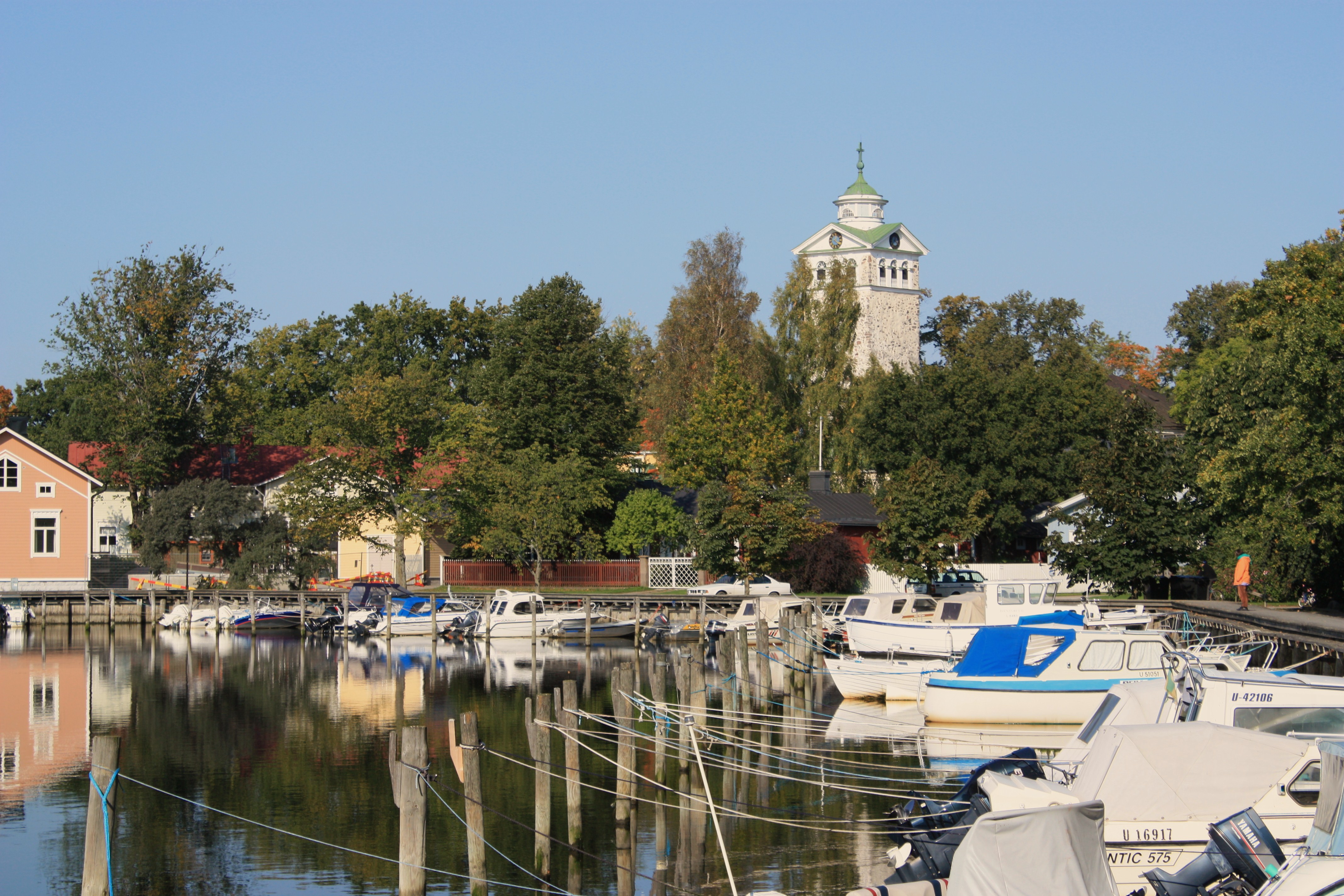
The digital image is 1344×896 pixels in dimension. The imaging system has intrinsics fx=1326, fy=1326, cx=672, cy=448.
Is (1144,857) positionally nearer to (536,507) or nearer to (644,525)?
(536,507)

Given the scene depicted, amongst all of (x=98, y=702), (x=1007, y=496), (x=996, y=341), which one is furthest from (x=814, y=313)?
(x=98, y=702)

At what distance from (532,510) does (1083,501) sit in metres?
24.3

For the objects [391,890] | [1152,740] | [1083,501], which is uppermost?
[1083,501]

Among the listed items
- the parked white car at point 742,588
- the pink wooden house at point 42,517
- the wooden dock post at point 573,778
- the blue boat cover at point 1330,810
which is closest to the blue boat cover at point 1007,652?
the wooden dock post at point 573,778

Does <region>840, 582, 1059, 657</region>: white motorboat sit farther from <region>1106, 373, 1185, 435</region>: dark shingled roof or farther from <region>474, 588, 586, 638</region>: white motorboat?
<region>1106, 373, 1185, 435</region>: dark shingled roof

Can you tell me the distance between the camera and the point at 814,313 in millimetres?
70688

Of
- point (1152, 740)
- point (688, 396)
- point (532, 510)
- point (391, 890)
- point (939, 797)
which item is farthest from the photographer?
point (688, 396)

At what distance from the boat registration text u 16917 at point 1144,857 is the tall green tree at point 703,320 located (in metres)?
61.1

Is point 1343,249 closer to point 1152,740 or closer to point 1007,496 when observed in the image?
point 1007,496

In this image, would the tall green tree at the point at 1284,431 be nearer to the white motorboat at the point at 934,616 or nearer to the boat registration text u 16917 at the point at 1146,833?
the white motorboat at the point at 934,616

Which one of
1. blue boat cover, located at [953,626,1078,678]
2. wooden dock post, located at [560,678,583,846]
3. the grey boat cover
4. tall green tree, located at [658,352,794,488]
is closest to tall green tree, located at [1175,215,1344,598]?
blue boat cover, located at [953,626,1078,678]

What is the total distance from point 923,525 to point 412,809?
3483 centimetres

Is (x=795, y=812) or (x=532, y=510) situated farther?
(x=532, y=510)

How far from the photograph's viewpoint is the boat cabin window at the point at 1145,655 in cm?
2678
